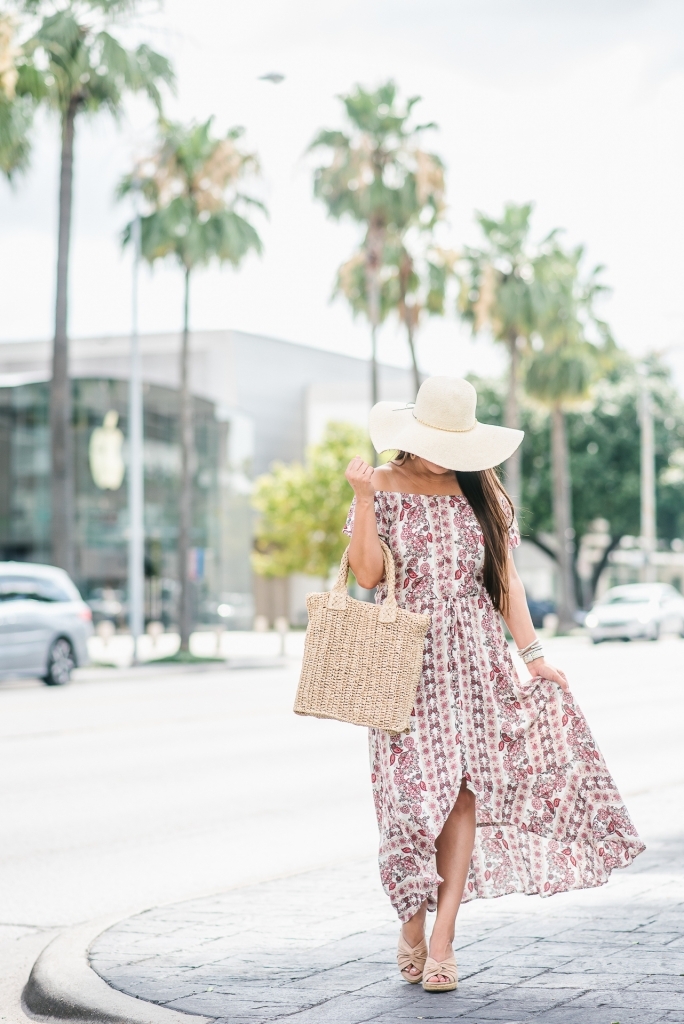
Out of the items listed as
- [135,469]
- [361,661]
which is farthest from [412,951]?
[135,469]

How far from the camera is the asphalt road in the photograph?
6.45 meters

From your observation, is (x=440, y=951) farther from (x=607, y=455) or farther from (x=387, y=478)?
(x=607, y=455)

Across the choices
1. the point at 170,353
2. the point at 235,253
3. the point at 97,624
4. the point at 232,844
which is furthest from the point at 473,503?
the point at 170,353

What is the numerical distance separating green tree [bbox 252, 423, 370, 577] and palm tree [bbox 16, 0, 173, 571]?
24738 millimetres

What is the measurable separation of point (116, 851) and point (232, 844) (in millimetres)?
613

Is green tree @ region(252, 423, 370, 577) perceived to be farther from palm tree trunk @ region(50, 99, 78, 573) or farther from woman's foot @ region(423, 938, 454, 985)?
woman's foot @ region(423, 938, 454, 985)

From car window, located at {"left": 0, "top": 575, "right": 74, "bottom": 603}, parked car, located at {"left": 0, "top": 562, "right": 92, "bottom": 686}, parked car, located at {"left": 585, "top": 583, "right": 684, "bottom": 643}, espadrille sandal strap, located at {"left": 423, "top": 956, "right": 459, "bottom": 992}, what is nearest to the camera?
espadrille sandal strap, located at {"left": 423, "top": 956, "right": 459, "bottom": 992}

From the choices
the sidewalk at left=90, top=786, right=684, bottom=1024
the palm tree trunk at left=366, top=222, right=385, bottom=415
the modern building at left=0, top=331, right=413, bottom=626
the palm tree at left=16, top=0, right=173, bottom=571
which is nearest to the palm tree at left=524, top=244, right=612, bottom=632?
the palm tree trunk at left=366, top=222, right=385, bottom=415

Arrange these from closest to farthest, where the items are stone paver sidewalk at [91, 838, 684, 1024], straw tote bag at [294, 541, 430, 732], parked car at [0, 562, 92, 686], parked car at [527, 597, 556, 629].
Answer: stone paver sidewalk at [91, 838, 684, 1024], straw tote bag at [294, 541, 430, 732], parked car at [0, 562, 92, 686], parked car at [527, 597, 556, 629]

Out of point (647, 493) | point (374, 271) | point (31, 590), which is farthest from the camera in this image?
point (647, 493)

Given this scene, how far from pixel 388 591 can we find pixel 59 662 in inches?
666

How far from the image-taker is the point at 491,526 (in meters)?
4.45

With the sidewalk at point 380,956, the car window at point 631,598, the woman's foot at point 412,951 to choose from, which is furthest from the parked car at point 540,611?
the woman's foot at point 412,951

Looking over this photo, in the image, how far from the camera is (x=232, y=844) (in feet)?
24.7
